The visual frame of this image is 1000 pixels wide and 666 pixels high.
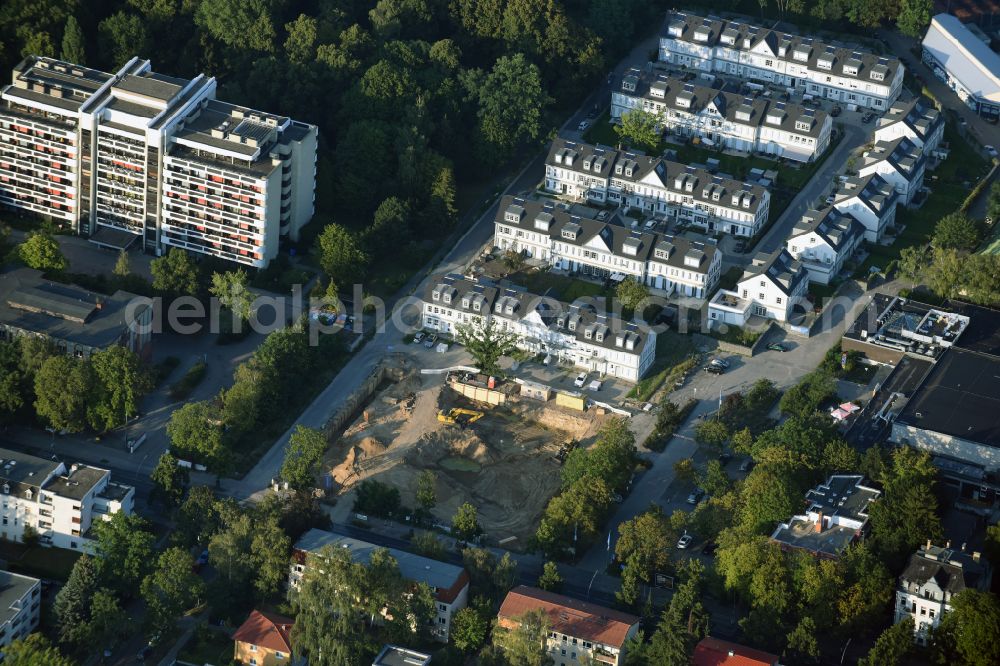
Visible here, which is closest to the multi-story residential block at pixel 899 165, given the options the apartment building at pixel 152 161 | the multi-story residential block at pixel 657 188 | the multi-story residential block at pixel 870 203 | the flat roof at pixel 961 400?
the multi-story residential block at pixel 870 203

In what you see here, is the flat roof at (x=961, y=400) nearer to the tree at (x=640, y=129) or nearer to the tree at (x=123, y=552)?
the tree at (x=640, y=129)

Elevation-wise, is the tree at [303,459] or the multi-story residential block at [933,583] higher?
the multi-story residential block at [933,583]

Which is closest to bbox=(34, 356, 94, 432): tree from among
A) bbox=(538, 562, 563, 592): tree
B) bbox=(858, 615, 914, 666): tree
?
bbox=(538, 562, 563, 592): tree

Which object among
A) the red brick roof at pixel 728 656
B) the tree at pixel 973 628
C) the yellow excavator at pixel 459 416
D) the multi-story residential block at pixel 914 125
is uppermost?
the tree at pixel 973 628

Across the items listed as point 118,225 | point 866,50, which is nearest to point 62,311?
point 118,225

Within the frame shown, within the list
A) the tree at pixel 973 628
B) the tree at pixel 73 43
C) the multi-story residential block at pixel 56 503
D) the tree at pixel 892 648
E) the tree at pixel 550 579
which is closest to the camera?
the tree at pixel 973 628

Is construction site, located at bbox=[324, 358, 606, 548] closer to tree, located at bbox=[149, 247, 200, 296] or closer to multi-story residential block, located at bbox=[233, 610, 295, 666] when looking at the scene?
multi-story residential block, located at bbox=[233, 610, 295, 666]

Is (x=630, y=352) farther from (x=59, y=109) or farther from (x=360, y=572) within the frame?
(x=59, y=109)
